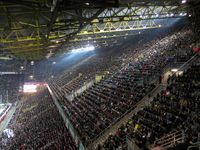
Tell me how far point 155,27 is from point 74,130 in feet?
83.3

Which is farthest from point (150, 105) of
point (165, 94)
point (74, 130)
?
point (74, 130)

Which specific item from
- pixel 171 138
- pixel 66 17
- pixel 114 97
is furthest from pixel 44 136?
pixel 171 138

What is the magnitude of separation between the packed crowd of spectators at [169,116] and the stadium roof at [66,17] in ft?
21.4

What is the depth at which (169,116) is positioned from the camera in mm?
14586

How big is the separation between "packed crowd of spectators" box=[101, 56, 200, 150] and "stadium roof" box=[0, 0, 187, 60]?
21.4 feet

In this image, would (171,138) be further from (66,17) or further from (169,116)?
(66,17)

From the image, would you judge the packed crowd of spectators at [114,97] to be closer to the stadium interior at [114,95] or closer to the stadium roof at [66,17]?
the stadium interior at [114,95]

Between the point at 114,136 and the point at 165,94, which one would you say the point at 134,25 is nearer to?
the point at 165,94

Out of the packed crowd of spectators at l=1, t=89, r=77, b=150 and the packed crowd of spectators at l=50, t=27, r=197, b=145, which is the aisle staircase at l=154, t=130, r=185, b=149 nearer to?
the packed crowd of spectators at l=50, t=27, r=197, b=145

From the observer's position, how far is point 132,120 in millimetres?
17109

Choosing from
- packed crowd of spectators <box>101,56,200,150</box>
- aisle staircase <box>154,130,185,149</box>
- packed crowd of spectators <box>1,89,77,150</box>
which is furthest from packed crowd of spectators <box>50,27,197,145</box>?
aisle staircase <box>154,130,185,149</box>

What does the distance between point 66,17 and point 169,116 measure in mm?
9365

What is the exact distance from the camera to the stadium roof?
31.0ft

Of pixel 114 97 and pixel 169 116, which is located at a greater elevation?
pixel 169 116
